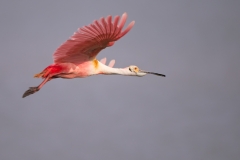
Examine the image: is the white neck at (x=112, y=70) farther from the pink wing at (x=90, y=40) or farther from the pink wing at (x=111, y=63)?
the pink wing at (x=111, y=63)

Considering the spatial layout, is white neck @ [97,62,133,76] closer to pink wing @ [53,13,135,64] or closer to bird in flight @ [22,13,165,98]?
bird in flight @ [22,13,165,98]

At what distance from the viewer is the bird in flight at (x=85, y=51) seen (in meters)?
11.1

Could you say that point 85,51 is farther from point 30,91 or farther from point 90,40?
point 30,91

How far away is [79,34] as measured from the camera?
36.6 feet

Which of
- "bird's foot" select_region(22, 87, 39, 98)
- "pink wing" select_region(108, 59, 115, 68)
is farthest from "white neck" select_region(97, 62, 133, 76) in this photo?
"bird's foot" select_region(22, 87, 39, 98)

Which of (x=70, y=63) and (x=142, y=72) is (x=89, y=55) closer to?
(x=70, y=63)

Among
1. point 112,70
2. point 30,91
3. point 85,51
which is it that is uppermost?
point 85,51

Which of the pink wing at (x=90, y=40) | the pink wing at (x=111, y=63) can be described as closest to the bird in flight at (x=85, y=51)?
the pink wing at (x=90, y=40)

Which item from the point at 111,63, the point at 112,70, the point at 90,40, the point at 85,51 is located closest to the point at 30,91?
the point at 85,51

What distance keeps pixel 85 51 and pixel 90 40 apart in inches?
23.0

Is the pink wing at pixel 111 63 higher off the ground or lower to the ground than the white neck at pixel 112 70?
higher

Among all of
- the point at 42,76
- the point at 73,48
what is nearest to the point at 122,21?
the point at 73,48

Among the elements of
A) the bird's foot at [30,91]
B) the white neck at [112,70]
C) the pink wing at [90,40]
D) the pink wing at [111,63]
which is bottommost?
the bird's foot at [30,91]

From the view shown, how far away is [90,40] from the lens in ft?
37.9
